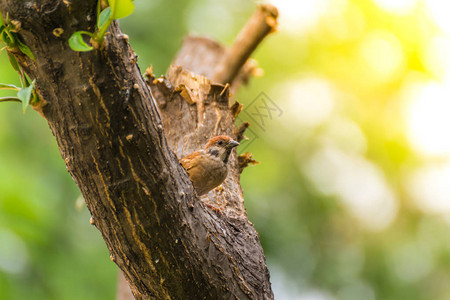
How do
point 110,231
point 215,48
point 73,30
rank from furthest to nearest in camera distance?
point 215,48
point 110,231
point 73,30

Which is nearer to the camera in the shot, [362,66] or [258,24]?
[258,24]

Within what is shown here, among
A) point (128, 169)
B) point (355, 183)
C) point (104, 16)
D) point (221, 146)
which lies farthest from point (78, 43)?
point (355, 183)

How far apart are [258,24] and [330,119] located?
2571mm

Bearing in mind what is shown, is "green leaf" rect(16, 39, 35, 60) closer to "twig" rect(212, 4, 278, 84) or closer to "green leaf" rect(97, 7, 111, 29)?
"green leaf" rect(97, 7, 111, 29)

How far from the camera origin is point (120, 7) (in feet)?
5.74

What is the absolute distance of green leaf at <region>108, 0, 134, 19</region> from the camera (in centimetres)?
173

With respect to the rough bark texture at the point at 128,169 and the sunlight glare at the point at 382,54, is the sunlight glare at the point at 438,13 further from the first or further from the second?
the rough bark texture at the point at 128,169

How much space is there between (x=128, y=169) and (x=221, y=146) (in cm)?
170

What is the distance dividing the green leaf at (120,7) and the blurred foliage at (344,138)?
4.44 meters

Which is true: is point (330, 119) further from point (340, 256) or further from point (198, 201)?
point (198, 201)

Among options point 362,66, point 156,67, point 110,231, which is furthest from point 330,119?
point 110,231

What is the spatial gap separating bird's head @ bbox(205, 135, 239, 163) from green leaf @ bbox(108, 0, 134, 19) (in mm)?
2019

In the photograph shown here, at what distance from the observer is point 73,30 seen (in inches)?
74.0

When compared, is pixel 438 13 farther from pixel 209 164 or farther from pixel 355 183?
pixel 209 164
